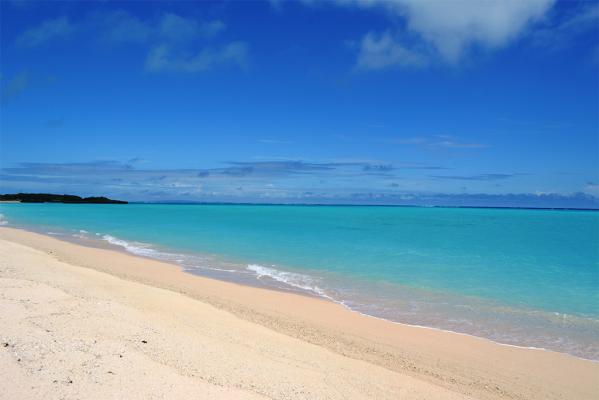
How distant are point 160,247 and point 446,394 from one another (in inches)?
817

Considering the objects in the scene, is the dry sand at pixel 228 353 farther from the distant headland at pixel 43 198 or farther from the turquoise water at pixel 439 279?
the distant headland at pixel 43 198

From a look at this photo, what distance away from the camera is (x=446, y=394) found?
6297 mm

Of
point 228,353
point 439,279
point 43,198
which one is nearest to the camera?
point 228,353

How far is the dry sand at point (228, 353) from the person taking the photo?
5.08 m

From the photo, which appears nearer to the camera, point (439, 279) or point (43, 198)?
point (439, 279)

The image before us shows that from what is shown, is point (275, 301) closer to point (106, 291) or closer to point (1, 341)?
point (106, 291)

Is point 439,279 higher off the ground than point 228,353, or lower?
higher

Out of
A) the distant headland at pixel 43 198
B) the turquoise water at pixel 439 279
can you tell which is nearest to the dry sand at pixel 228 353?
the turquoise water at pixel 439 279

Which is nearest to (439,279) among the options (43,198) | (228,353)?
(228,353)

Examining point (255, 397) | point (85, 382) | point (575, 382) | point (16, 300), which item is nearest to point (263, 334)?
point (255, 397)

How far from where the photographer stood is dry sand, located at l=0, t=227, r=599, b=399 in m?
5.08

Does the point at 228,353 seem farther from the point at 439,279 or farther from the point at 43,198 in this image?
the point at 43,198

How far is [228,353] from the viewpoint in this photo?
6547 millimetres

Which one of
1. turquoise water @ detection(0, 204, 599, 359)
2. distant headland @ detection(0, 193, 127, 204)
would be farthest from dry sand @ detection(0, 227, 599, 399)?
distant headland @ detection(0, 193, 127, 204)
